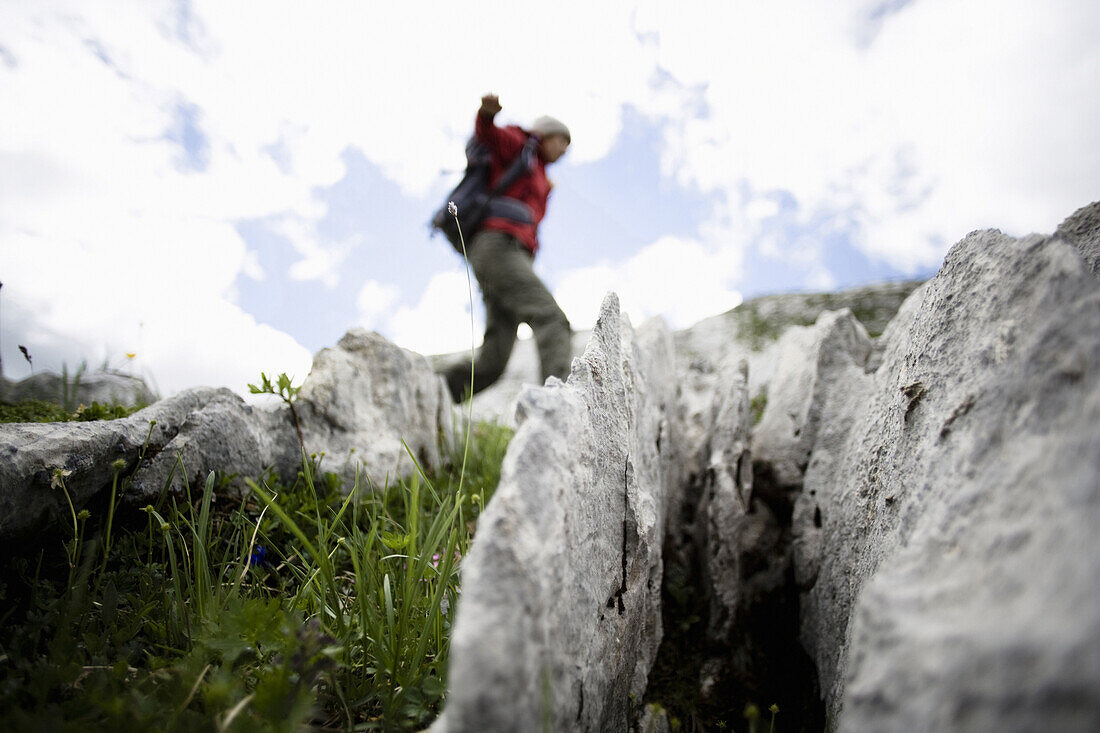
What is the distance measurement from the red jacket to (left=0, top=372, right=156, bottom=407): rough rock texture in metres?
3.97

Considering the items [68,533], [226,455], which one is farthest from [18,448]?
[226,455]

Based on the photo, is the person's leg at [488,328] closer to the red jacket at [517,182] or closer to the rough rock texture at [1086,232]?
the red jacket at [517,182]

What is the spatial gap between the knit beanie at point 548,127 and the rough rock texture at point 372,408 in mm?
2616

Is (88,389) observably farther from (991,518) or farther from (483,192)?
(991,518)

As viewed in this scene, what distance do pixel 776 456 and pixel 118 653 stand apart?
361 cm

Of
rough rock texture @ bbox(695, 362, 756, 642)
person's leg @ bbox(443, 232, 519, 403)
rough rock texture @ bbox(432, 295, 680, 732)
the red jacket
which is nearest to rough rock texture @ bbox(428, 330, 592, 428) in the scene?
person's leg @ bbox(443, 232, 519, 403)

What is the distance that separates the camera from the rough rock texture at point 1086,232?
198cm

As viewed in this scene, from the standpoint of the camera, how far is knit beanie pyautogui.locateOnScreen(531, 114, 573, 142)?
17.4 feet

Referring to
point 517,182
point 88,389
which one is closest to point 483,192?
point 517,182

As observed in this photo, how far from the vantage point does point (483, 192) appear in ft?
16.9

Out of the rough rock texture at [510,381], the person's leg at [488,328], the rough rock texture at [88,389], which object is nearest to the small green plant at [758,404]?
the person's leg at [488,328]

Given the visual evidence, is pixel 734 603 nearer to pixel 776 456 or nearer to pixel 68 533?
pixel 776 456

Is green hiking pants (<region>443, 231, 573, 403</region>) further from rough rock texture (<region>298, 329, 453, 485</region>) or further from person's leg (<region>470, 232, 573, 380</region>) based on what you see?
rough rock texture (<region>298, 329, 453, 485</region>)

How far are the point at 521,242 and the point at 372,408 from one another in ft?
7.12
